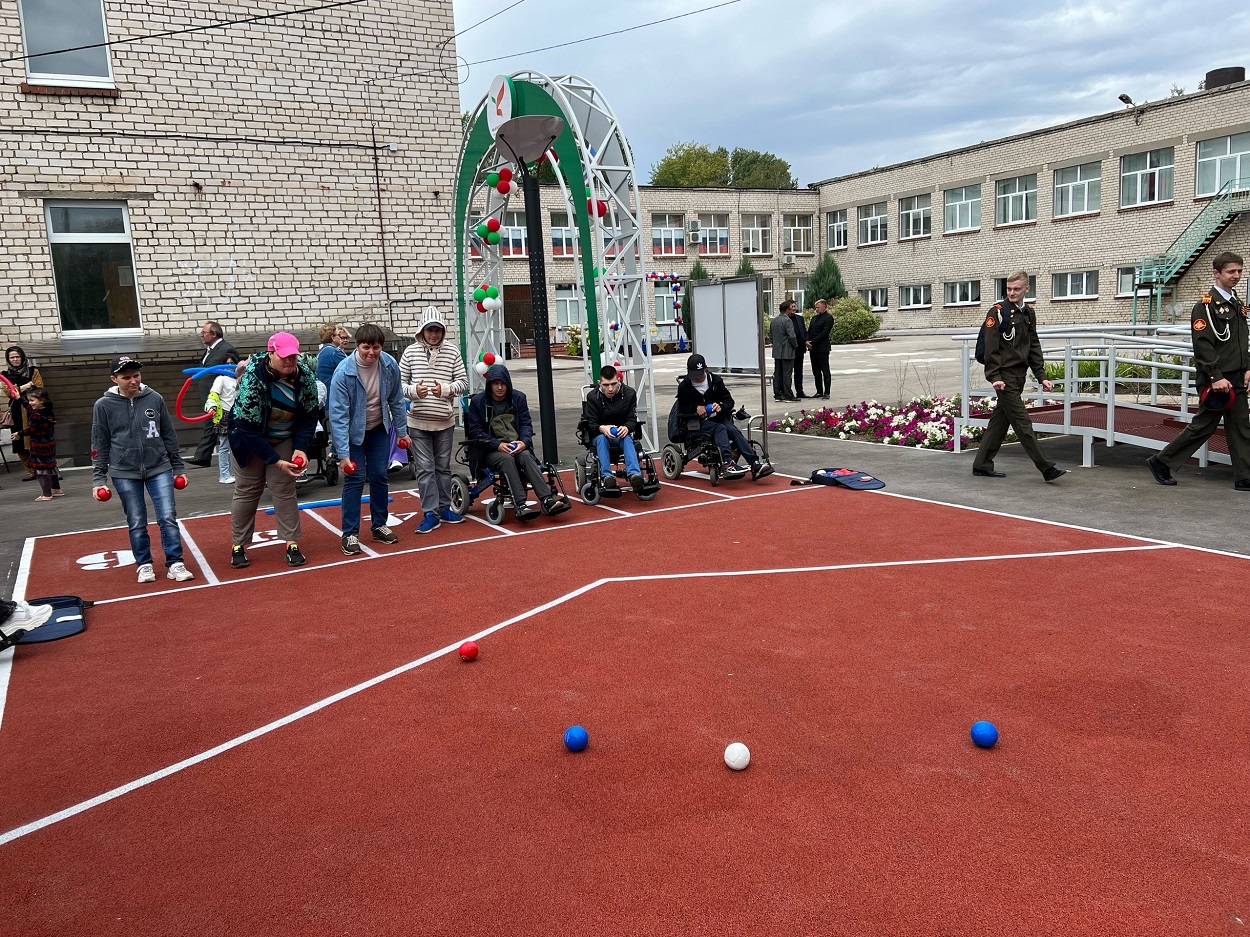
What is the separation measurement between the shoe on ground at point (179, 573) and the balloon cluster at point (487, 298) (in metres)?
6.88

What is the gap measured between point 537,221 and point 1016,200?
3731 cm

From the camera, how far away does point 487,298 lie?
45.1ft

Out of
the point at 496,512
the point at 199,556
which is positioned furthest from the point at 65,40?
the point at 496,512

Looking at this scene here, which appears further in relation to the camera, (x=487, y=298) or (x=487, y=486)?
(x=487, y=298)

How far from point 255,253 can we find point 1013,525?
14.2 m

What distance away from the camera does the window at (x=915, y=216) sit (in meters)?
46.6

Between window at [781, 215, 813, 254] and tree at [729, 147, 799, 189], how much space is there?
123 feet

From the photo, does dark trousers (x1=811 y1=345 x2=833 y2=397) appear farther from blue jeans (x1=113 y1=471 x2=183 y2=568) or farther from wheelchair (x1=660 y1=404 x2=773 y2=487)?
blue jeans (x1=113 y1=471 x2=183 y2=568)

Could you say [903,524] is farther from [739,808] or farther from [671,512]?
[739,808]

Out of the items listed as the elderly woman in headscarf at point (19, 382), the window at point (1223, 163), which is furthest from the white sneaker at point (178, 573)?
the window at point (1223, 163)

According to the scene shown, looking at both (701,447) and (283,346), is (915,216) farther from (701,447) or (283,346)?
(283,346)

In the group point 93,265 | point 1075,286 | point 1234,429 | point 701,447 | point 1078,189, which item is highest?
point 1078,189

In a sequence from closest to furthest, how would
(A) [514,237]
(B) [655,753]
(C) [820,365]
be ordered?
(B) [655,753] → (C) [820,365] → (A) [514,237]

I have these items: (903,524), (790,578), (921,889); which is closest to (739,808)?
(921,889)
